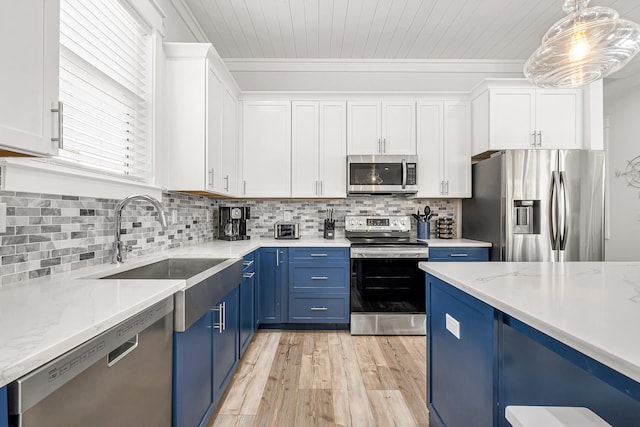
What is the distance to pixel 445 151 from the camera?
3.46m

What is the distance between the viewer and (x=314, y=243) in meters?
3.17

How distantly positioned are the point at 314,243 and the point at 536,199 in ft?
6.77

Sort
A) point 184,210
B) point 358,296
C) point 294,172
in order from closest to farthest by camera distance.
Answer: point 184,210
point 358,296
point 294,172

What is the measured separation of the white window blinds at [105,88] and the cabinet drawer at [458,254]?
2563mm

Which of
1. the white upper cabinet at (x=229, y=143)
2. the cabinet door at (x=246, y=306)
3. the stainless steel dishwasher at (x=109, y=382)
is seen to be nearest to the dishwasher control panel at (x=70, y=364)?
the stainless steel dishwasher at (x=109, y=382)

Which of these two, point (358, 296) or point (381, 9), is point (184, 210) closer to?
point (358, 296)

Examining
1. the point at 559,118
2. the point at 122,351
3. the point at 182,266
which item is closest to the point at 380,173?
the point at 559,118

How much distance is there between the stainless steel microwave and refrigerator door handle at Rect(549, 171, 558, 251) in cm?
119

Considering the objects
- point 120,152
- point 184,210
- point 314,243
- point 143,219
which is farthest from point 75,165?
point 314,243

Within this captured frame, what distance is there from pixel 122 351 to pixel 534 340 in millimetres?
1223

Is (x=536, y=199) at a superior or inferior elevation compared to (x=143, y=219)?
superior

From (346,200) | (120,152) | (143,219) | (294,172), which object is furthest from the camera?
(346,200)

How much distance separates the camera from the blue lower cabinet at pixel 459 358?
115 cm

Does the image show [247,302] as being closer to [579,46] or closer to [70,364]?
[70,364]
